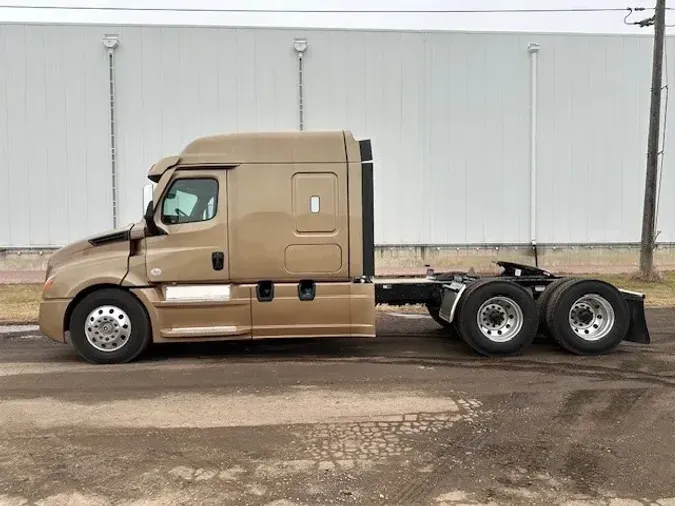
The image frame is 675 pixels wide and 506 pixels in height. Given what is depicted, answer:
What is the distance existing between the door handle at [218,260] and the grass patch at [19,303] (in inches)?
218

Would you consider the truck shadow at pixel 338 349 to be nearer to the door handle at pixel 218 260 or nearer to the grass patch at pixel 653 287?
the door handle at pixel 218 260

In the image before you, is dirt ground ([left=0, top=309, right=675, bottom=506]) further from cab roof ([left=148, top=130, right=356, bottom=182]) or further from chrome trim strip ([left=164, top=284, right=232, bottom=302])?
cab roof ([left=148, top=130, right=356, bottom=182])

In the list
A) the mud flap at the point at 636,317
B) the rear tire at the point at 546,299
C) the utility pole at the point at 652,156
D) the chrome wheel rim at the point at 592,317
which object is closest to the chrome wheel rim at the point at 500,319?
the rear tire at the point at 546,299

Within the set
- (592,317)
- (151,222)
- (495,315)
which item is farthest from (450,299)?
(151,222)

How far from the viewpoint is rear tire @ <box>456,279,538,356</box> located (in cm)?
759

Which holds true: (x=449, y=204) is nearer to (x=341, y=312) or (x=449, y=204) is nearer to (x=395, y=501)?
(x=341, y=312)

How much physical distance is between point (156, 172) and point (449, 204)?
42.7 feet

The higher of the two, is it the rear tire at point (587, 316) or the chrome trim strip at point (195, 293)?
the chrome trim strip at point (195, 293)

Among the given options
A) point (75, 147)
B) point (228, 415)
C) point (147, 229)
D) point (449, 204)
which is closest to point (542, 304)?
point (228, 415)

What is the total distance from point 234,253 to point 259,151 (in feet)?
4.26

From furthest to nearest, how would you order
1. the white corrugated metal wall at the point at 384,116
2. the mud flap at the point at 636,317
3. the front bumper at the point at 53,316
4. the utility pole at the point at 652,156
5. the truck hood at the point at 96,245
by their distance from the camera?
1. the white corrugated metal wall at the point at 384,116
2. the utility pole at the point at 652,156
3. the mud flap at the point at 636,317
4. the truck hood at the point at 96,245
5. the front bumper at the point at 53,316

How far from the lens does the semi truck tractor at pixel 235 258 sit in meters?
7.37

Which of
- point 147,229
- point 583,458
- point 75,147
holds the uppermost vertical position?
point 75,147

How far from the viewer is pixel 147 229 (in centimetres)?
743
